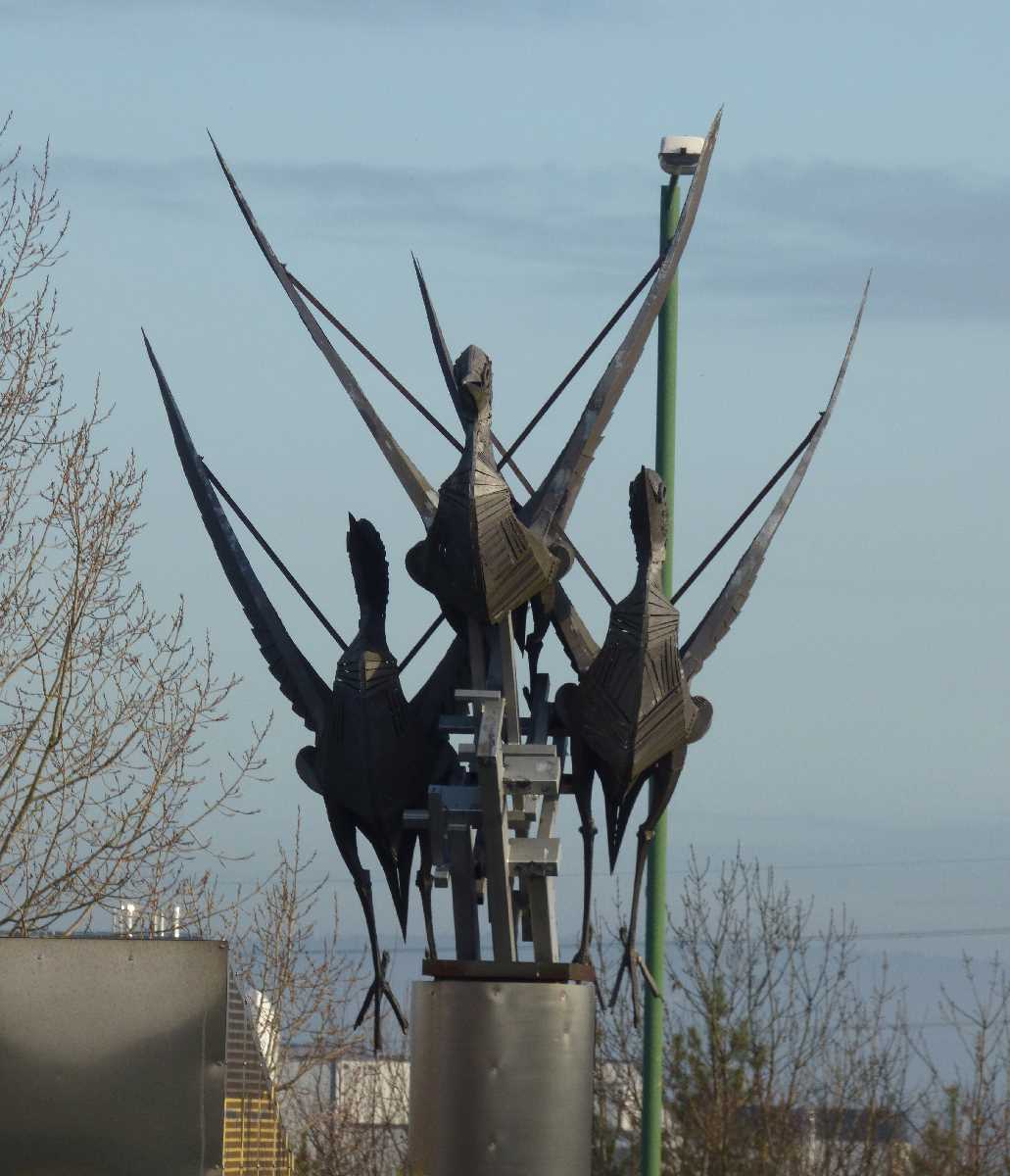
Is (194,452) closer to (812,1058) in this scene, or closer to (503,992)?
(503,992)

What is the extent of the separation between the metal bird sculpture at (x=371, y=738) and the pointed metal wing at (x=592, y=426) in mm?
635

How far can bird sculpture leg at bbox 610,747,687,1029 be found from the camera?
983 centimetres

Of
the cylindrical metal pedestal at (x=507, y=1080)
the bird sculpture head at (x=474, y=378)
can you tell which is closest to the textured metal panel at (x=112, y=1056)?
the cylindrical metal pedestal at (x=507, y=1080)

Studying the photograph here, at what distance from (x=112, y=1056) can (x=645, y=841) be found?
272cm

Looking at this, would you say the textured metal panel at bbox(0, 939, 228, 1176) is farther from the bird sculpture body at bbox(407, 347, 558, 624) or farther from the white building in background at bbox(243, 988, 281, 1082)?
the white building in background at bbox(243, 988, 281, 1082)

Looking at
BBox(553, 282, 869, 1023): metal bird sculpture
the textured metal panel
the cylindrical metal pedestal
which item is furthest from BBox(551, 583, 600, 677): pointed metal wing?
the textured metal panel

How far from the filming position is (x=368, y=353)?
10.9 m

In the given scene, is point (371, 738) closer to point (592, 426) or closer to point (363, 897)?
point (363, 897)

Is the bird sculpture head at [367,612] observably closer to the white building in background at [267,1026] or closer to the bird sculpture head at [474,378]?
the bird sculpture head at [474,378]

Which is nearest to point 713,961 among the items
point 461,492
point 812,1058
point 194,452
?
point 812,1058

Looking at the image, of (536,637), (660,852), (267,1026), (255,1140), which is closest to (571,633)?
(536,637)

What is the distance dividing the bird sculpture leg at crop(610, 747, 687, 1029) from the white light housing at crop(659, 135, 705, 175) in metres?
3.36

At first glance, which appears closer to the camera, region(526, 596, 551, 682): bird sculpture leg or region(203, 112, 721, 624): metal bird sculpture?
region(203, 112, 721, 624): metal bird sculpture

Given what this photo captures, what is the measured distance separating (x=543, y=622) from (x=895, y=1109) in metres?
7.29
